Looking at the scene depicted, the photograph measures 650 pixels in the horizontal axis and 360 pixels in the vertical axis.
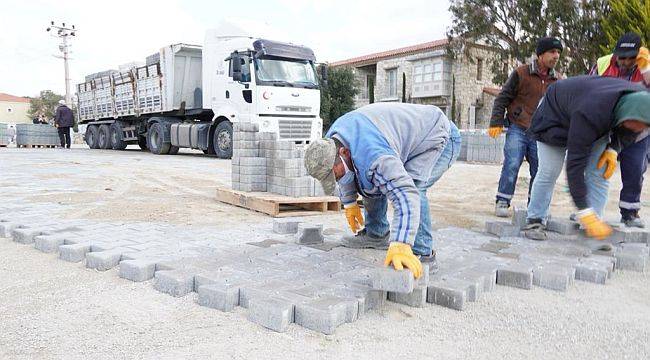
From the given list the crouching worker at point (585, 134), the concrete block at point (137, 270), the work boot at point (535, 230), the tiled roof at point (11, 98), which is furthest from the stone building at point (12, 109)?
the crouching worker at point (585, 134)

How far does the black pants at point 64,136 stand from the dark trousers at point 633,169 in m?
20.5

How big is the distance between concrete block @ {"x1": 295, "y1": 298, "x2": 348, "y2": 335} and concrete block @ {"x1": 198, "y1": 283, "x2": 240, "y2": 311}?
0.41 metres

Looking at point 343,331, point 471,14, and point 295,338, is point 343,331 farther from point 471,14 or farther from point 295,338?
point 471,14

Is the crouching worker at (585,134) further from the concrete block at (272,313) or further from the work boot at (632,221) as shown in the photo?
the concrete block at (272,313)

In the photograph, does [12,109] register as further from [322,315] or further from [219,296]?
[322,315]

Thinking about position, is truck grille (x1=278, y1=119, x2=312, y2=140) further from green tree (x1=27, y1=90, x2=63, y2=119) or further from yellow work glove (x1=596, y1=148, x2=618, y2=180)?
green tree (x1=27, y1=90, x2=63, y2=119)

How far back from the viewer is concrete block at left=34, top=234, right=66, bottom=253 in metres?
3.86

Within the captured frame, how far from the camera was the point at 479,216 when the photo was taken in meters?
5.78

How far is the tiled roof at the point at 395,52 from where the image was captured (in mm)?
28953

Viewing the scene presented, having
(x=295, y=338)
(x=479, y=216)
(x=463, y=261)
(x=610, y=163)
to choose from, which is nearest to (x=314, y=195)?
(x=479, y=216)

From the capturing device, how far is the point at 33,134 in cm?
2059

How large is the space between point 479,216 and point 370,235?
7.98 ft

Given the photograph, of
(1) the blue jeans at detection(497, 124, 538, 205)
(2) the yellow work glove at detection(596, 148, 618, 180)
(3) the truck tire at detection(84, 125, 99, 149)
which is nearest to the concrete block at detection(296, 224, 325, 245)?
(2) the yellow work glove at detection(596, 148, 618, 180)

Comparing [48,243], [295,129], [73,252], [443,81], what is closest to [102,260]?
[73,252]
